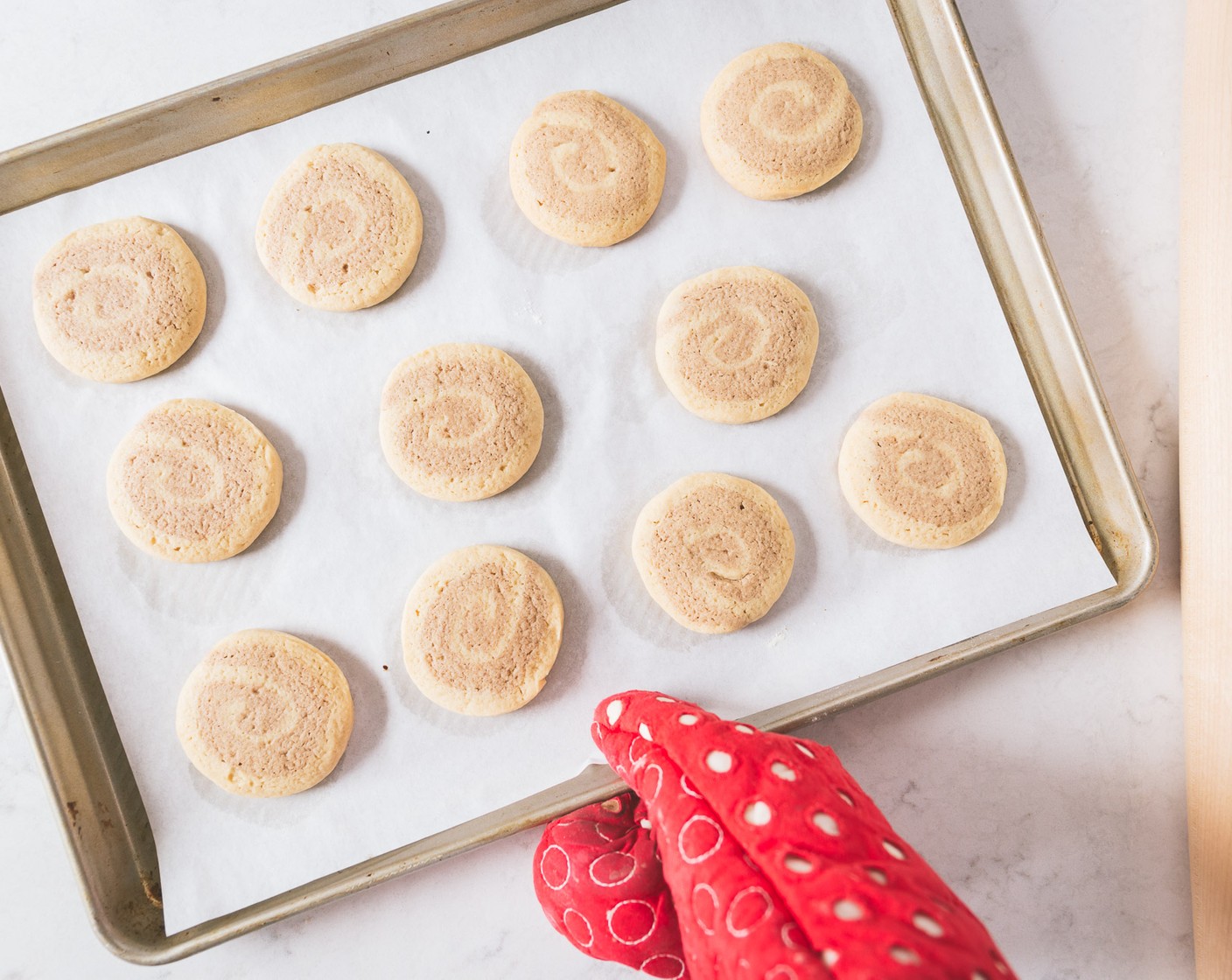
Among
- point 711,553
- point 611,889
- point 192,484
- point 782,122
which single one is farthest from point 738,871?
point 782,122

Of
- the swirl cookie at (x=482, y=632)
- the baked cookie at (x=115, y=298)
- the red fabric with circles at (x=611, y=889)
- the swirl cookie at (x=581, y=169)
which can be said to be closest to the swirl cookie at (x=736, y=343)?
the swirl cookie at (x=581, y=169)

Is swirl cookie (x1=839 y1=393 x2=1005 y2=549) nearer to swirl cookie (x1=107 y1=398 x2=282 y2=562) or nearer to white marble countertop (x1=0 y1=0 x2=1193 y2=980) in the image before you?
white marble countertop (x1=0 y1=0 x2=1193 y2=980)

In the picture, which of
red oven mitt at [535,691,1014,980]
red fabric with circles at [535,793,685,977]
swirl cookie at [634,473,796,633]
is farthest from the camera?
swirl cookie at [634,473,796,633]

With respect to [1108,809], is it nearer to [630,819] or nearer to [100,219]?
[630,819]

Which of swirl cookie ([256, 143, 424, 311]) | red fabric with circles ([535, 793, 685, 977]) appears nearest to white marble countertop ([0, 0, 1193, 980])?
red fabric with circles ([535, 793, 685, 977])

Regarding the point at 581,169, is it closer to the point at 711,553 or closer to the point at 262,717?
the point at 711,553

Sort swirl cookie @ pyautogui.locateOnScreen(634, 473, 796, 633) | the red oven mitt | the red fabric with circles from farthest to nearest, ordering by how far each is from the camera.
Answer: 1. swirl cookie @ pyautogui.locateOnScreen(634, 473, 796, 633)
2. the red fabric with circles
3. the red oven mitt

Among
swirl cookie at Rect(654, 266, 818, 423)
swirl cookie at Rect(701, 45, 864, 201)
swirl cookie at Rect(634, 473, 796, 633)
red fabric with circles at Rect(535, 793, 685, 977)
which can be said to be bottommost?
red fabric with circles at Rect(535, 793, 685, 977)
